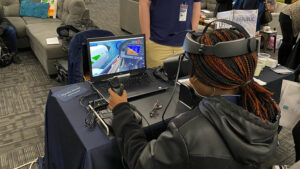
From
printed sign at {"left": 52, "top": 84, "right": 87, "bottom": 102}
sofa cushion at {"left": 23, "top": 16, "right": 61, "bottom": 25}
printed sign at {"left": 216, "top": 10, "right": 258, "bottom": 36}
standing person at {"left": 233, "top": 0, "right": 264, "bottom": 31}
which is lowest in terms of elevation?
printed sign at {"left": 52, "top": 84, "right": 87, "bottom": 102}

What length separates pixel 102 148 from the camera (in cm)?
112

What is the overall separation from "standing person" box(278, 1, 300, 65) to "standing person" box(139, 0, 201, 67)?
1.27 metres

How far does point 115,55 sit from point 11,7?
3.63 metres

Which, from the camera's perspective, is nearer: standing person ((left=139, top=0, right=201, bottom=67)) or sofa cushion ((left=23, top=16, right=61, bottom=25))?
standing person ((left=139, top=0, right=201, bottom=67))

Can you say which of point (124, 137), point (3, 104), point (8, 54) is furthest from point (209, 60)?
point (8, 54)

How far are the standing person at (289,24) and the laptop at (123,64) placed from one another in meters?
1.91

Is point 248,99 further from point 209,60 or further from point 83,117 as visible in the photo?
point 83,117

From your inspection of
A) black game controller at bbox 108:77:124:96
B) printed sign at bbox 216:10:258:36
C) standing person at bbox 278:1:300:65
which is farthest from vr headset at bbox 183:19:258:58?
standing person at bbox 278:1:300:65

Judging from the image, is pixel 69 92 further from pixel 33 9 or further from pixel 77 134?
pixel 33 9

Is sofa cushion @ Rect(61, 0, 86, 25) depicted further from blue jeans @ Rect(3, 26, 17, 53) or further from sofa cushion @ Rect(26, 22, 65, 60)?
blue jeans @ Rect(3, 26, 17, 53)

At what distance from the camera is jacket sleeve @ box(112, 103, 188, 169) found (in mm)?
785

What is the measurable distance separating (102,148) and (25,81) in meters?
2.55

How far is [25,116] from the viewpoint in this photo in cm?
258

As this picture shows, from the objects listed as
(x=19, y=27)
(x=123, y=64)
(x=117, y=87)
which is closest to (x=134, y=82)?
(x=123, y=64)
